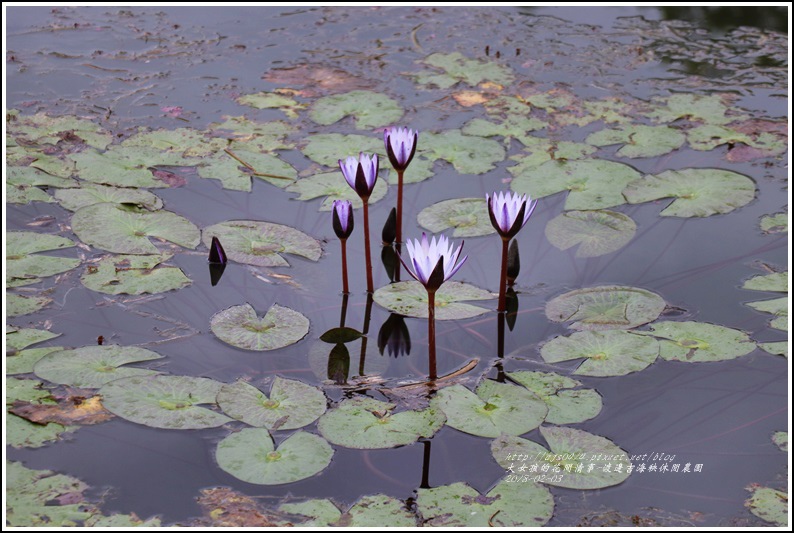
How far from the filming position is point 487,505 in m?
2.87

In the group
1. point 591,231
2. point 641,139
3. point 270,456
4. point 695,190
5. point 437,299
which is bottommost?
point 270,456

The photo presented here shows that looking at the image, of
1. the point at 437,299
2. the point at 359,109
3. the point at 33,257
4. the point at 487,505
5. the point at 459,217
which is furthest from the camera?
the point at 359,109

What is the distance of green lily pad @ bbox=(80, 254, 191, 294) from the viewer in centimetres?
395

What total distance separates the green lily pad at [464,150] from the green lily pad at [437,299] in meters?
1.24

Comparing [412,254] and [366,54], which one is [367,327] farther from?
[366,54]

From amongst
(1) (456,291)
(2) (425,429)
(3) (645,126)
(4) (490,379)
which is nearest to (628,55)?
(3) (645,126)

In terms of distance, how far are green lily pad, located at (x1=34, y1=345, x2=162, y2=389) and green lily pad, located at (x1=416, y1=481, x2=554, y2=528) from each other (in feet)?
4.15

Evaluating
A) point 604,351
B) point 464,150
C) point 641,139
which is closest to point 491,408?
point 604,351

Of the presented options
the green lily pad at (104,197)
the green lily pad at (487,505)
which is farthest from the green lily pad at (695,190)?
the green lily pad at (104,197)

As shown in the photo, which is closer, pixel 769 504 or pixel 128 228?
pixel 769 504

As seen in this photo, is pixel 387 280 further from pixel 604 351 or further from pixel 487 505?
pixel 487 505

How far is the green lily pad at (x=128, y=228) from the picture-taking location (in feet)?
13.9

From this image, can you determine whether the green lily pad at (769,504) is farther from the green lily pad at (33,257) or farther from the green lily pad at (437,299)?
the green lily pad at (33,257)

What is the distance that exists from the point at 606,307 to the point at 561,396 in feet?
2.34
